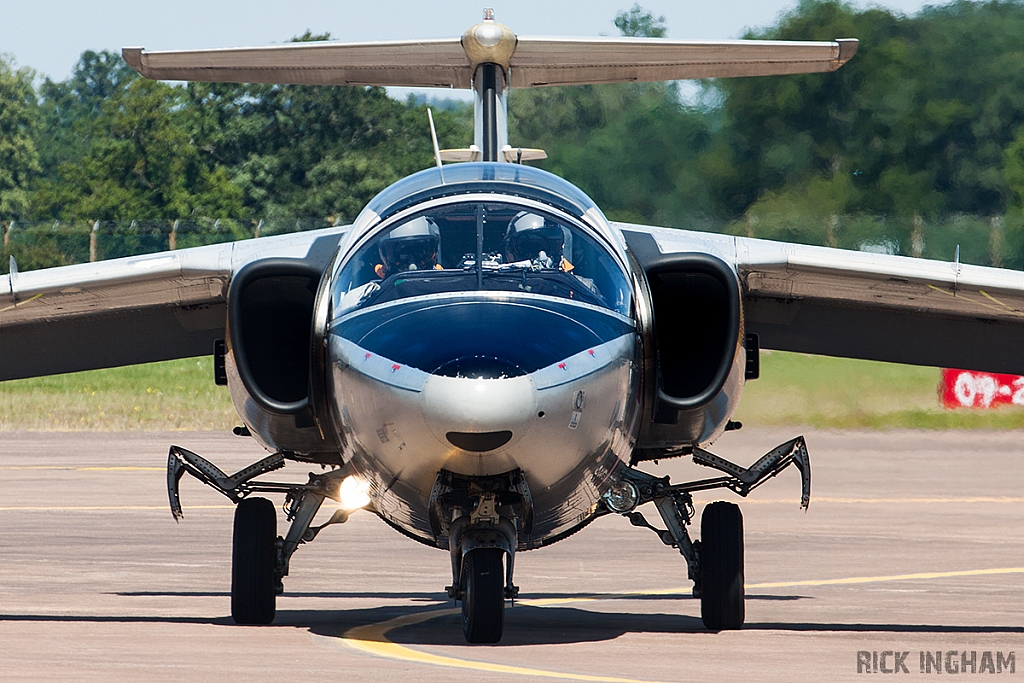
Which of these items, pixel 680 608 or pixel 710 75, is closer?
pixel 680 608

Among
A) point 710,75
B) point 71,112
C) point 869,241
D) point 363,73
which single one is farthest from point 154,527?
point 71,112

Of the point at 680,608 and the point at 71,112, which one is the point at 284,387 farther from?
the point at 71,112

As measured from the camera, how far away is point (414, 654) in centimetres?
854

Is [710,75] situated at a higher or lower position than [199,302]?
higher

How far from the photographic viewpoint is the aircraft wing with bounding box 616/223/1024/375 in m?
10.0

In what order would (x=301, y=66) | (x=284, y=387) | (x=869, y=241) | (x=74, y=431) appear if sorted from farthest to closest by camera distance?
1. (x=74, y=431)
2. (x=869, y=241)
3. (x=301, y=66)
4. (x=284, y=387)

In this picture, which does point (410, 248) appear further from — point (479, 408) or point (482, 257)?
point (479, 408)

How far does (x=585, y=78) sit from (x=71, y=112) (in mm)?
89383

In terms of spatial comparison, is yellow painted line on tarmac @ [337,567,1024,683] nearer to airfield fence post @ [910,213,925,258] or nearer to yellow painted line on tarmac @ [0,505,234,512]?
yellow painted line on tarmac @ [0,505,234,512]

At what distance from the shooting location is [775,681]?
762cm

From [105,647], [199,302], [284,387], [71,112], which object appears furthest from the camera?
[71,112]

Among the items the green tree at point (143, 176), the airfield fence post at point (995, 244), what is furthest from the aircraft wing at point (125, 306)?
the green tree at point (143, 176)

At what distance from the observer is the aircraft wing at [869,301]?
10.0 meters

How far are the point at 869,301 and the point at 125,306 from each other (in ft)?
15.8
